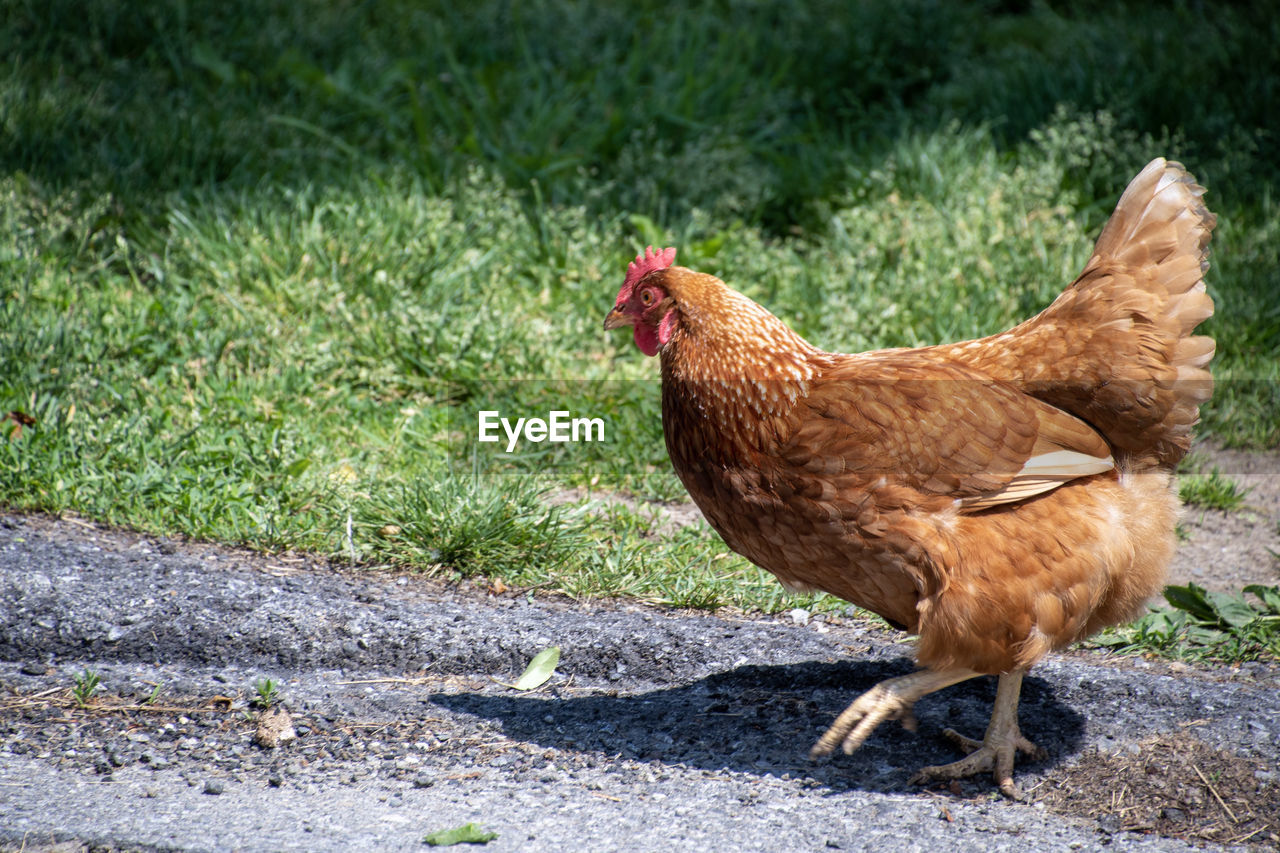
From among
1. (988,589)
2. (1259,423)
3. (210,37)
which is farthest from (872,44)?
(988,589)

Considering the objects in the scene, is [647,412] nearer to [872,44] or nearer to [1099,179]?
[1099,179]

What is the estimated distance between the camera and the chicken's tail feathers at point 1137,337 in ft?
9.79

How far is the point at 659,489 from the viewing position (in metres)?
4.52

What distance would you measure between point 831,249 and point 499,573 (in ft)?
9.49

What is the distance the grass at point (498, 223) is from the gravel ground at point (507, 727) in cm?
35

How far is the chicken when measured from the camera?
2.78 meters

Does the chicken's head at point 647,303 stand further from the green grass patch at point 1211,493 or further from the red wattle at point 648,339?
the green grass patch at point 1211,493

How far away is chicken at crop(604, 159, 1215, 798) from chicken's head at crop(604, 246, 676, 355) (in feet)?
0.09

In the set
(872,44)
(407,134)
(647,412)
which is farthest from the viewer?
(872,44)

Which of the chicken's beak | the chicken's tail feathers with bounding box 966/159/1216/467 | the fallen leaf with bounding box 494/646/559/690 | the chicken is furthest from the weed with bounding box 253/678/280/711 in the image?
the chicken's tail feathers with bounding box 966/159/1216/467

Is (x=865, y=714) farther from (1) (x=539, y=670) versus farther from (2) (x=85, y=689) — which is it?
(2) (x=85, y=689)

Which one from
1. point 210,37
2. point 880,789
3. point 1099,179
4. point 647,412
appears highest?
point 210,37

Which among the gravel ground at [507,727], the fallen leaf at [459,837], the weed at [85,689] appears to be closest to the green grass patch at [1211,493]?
the gravel ground at [507,727]

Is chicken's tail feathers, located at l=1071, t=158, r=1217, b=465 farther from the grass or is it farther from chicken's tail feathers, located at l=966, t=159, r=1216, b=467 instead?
the grass
